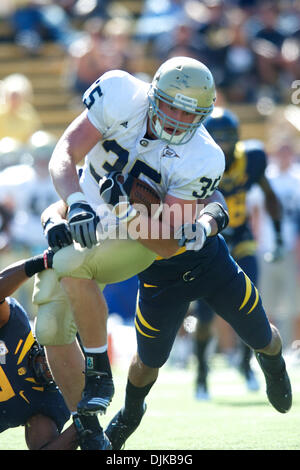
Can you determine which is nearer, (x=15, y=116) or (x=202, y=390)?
(x=202, y=390)

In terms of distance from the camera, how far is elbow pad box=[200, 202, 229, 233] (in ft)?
12.4

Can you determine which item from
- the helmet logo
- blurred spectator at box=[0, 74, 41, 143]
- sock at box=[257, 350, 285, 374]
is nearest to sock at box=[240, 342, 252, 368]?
sock at box=[257, 350, 285, 374]

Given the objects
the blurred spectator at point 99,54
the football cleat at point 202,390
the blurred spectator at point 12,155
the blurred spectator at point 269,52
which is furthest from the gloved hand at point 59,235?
the blurred spectator at point 269,52

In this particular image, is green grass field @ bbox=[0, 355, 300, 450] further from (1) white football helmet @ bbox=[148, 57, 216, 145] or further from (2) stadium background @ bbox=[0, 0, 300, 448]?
(2) stadium background @ bbox=[0, 0, 300, 448]

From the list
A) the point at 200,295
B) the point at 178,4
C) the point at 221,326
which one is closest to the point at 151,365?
the point at 200,295

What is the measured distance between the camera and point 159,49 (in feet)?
36.4

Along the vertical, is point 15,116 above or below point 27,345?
below

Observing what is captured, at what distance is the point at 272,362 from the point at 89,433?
42.8 inches

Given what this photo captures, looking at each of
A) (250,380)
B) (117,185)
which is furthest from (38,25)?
(117,185)

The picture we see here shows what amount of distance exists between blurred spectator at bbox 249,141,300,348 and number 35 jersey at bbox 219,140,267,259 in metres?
2.42

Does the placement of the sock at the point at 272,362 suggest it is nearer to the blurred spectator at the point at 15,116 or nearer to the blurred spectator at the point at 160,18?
the blurred spectator at the point at 15,116

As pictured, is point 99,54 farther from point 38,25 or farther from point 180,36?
point 38,25

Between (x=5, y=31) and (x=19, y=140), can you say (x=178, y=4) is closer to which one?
(x=5, y=31)

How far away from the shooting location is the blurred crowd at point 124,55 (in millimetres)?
8672
